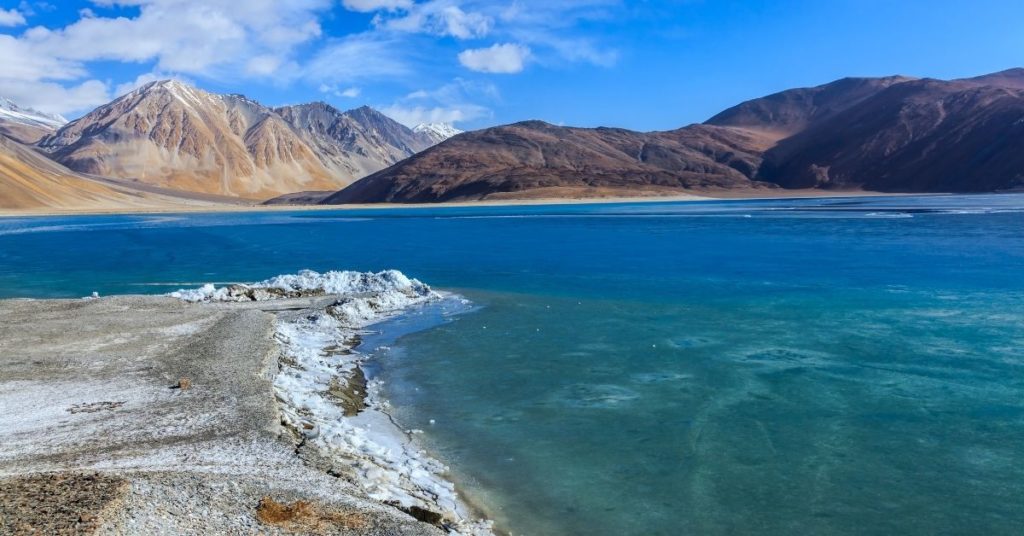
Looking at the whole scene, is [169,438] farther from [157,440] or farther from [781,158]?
[781,158]

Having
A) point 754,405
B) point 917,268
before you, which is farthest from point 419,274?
point 754,405

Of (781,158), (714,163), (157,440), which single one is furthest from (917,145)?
(157,440)

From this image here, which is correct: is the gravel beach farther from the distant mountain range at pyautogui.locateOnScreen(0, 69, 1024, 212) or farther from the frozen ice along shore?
the distant mountain range at pyautogui.locateOnScreen(0, 69, 1024, 212)

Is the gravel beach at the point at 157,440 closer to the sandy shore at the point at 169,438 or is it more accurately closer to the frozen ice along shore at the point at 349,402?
the sandy shore at the point at 169,438

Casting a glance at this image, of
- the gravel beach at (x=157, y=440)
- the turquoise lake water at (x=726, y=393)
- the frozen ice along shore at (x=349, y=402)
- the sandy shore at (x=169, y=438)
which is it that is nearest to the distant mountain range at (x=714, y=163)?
the frozen ice along shore at (x=349, y=402)

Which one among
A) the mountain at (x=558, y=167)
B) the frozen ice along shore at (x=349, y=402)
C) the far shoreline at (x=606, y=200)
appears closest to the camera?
the frozen ice along shore at (x=349, y=402)

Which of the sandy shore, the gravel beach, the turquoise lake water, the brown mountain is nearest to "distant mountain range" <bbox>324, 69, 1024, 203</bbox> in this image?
the brown mountain

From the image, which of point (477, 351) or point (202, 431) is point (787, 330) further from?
point (202, 431)
